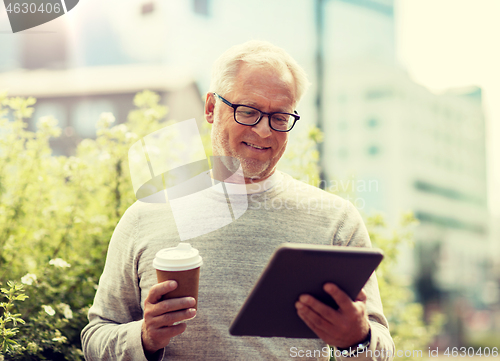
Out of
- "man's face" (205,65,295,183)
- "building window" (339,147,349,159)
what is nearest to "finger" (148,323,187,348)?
"man's face" (205,65,295,183)

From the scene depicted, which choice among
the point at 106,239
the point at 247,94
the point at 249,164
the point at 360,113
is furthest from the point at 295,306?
the point at 360,113

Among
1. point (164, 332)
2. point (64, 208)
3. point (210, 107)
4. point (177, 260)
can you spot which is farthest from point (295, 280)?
point (64, 208)

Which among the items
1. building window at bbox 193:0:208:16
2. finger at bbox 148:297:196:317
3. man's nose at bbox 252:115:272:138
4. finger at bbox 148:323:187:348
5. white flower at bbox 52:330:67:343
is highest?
building window at bbox 193:0:208:16

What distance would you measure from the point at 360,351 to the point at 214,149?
1.06 m

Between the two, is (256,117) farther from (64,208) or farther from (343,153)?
(343,153)

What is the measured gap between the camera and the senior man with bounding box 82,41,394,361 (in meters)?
1.59

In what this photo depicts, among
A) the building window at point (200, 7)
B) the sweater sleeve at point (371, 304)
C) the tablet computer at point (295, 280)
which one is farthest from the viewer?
the building window at point (200, 7)

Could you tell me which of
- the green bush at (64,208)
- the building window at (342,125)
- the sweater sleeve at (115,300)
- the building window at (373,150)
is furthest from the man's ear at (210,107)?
the building window at (373,150)

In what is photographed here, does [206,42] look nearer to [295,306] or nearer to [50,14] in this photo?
[50,14]

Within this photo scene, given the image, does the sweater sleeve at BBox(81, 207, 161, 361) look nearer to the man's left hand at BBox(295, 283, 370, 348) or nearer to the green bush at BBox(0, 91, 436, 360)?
the green bush at BBox(0, 91, 436, 360)

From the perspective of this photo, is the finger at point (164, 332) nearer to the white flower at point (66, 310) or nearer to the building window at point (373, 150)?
the white flower at point (66, 310)

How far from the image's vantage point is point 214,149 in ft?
6.20

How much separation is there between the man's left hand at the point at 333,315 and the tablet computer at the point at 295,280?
0.02m

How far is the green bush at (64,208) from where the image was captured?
2.19m
